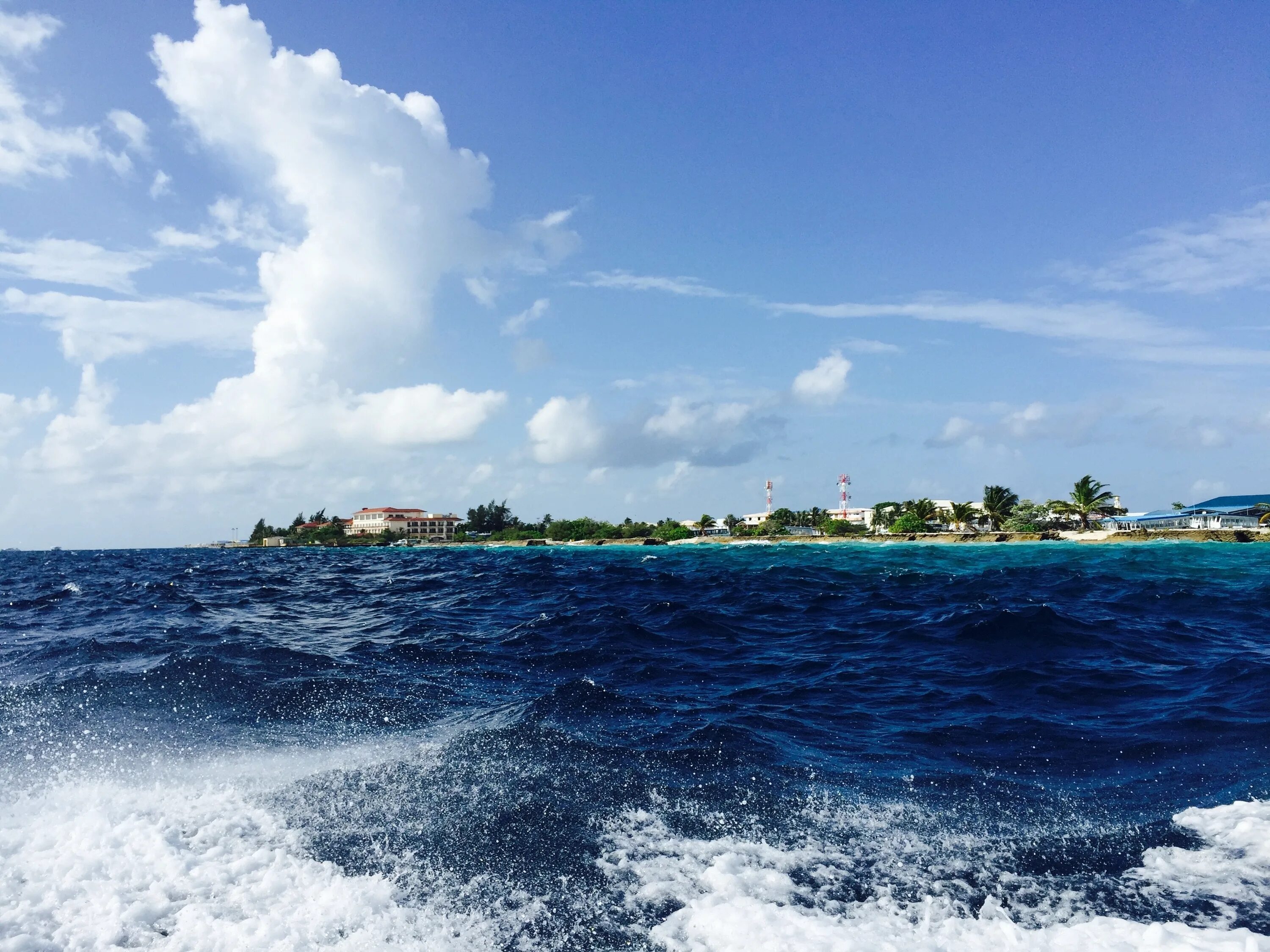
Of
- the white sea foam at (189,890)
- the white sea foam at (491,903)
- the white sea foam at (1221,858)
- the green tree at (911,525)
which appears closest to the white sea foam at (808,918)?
the white sea foam at (491,903)

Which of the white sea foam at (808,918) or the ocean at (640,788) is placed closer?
the white sea foam at (808,918)

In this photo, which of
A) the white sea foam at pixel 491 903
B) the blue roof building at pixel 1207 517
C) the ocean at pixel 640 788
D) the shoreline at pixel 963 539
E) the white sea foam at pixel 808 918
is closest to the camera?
the white sea foam at pixel 808 918

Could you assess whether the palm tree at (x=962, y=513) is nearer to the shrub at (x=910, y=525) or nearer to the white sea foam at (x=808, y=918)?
the shrub at (x=910, y=525)

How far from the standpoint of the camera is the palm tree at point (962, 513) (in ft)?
467

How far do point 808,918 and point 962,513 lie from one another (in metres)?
153

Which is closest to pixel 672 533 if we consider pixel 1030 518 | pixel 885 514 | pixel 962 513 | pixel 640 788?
pixel 885 514

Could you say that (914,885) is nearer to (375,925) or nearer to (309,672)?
(375,925)

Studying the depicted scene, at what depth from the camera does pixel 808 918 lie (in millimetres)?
5539

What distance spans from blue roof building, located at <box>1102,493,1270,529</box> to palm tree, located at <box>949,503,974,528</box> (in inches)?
910

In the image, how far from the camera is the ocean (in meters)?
5.59

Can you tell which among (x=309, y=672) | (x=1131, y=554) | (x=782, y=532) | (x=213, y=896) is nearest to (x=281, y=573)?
(x=309, y=672)

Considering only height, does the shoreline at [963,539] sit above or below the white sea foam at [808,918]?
below

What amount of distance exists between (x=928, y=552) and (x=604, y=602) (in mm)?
58101

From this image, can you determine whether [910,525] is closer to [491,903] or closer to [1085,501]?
[1085,501]
